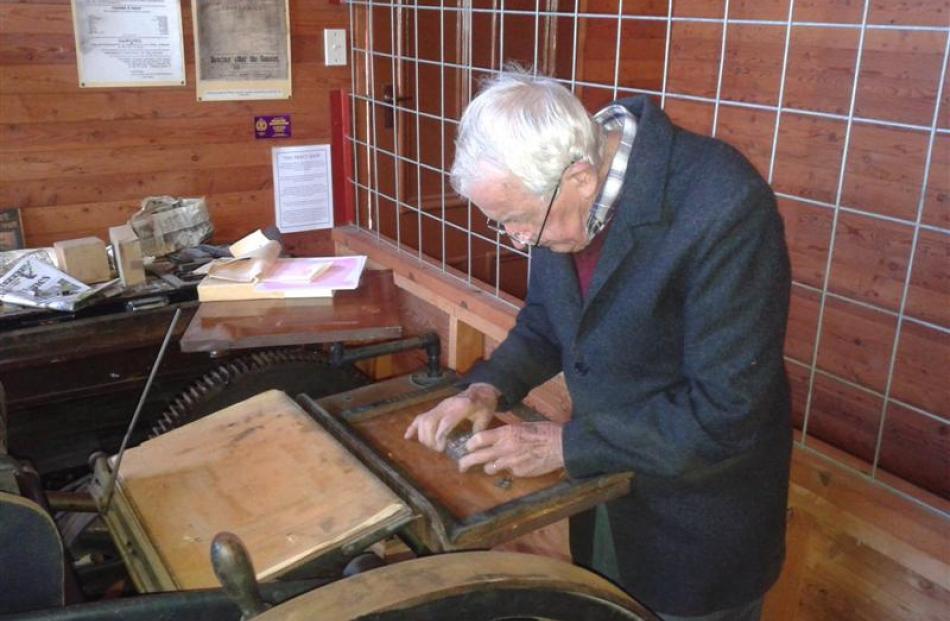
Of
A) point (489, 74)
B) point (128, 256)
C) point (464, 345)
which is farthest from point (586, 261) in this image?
point (489, 74)

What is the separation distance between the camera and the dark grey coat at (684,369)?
1089mm

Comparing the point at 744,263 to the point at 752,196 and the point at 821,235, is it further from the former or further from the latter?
the point at 821,235

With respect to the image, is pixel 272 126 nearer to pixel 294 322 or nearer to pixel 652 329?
pixel 294 322

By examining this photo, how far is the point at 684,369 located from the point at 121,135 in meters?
1.77

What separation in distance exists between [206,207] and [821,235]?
2.21 m

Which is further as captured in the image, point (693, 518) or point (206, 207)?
point (206, 207)

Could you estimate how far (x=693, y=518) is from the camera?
128 cm

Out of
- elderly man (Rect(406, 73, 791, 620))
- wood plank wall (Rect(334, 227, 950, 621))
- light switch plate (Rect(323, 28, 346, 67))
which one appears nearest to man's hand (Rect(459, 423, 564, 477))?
elderly man (Rect(406, 73, 791, 620))

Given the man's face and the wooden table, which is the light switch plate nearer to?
the wooden table

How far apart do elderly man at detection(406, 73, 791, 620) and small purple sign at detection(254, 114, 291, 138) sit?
1.40 metres

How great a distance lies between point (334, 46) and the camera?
2.55m

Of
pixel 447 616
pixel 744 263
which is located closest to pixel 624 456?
pixel 744 263

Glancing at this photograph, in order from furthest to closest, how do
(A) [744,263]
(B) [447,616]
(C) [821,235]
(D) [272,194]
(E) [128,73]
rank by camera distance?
(C) [821,235] → (D) [272,194] → (E) [128,73] → (A) [744,263] → (B) [447,616]

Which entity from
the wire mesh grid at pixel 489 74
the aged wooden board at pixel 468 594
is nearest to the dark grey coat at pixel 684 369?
the aged wooden board at pixel 468 594
